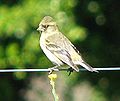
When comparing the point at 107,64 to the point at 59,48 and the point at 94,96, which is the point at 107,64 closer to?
the point at 94,96

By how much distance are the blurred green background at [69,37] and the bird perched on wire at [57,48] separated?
1.40 m

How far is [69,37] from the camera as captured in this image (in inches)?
466

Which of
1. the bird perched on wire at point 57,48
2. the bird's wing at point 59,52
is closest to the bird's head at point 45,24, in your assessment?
the bird perched on wire at point 57,48

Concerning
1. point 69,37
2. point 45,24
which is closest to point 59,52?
point 45,24

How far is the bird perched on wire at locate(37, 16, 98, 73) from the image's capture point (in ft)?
31.5

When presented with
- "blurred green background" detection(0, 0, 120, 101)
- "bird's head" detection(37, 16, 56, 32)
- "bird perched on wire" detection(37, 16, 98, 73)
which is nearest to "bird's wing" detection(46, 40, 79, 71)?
"bird perched on wire" detection(37, 16, 98, 73)

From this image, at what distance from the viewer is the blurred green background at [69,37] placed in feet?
38.4

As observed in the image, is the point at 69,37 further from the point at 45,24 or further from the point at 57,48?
the point at 57,48

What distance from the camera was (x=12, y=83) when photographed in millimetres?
13305

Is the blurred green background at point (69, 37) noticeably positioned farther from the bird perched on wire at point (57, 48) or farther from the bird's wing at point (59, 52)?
the bird's wing at point (59, 52)

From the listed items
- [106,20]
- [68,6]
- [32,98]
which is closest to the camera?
[68,6]

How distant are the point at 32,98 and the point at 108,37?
2184 mm

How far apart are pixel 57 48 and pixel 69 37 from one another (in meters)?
1.99

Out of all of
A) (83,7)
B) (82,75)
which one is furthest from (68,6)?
(82,75)
